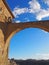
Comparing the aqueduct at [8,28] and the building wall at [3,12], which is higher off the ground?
the building wall at [3,12]

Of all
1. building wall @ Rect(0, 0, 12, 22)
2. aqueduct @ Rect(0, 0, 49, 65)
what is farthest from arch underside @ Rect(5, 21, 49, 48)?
building wall @ Rect(0, 0, 12, 22)

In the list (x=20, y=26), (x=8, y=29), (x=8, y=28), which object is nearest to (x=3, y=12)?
(x=8, y=28)

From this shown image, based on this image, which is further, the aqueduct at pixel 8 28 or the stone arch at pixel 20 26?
the aqueduct at pixel 8 28

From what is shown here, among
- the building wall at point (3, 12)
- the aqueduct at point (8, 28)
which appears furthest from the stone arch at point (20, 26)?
the building wall at point (3, 12)

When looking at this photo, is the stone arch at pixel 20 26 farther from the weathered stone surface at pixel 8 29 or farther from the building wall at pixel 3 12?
the building wall at pixel 3 12

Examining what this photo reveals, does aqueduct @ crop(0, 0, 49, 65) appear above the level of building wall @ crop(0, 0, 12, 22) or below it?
below

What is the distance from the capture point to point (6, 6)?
53.7 ft

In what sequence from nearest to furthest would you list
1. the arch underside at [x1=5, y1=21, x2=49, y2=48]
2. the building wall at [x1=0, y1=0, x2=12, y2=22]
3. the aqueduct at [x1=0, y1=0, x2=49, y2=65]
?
the arch underside at [x1=5, y1=21, x2=49, y2=48], the aqueduct at [x1=0, y1=0, x2=49, y2=65], the building wall at [x1=0, y1=0, x2=12, y2=22]

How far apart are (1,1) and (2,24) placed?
2268 millimetres

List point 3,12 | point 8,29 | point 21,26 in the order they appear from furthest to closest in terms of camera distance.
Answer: point 3,12, point 8,29, point 21,26

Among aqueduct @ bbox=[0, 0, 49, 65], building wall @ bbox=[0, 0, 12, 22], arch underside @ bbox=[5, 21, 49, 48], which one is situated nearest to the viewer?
arch underside @ bbox=[5, 21, 49, 48]

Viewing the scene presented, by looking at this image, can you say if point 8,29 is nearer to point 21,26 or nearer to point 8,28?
point 8,28

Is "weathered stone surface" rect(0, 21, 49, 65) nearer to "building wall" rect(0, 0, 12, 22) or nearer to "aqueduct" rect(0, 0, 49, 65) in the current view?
"aqueduct" rect(0, 0, 49, 65)

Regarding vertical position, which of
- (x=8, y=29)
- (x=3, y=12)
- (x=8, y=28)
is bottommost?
(x=8, y=29)
